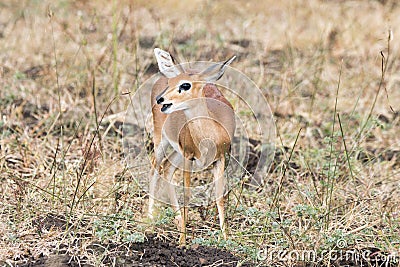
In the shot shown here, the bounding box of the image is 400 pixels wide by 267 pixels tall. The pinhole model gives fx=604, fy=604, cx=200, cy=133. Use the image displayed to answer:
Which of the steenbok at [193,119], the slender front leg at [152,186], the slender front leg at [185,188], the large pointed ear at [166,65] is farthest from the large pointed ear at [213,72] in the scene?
the slender front leg at [152,186]

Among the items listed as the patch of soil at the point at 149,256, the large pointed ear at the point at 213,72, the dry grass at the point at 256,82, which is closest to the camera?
the large pointed ear at the point at 213,72

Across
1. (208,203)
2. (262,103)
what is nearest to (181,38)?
(262,103)

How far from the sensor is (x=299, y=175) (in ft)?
11.8

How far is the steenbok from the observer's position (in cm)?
248

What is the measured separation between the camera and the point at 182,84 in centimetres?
248

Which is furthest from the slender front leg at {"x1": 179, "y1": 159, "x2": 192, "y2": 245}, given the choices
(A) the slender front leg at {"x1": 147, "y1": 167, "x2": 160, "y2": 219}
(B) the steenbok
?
(A) the slender front leg at {"x1": 147, "y1": 167, "x2": 160, "y2": 219}

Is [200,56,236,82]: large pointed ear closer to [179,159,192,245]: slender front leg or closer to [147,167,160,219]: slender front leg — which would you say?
[179,159,192,245]: slender front leg

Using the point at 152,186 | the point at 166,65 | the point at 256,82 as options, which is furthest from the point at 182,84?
the point at 256,82

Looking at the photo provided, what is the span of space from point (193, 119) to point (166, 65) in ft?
0.84

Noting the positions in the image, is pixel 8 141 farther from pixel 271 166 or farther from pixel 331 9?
Answer: pixel 331 9

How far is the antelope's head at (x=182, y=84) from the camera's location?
245 centimetres

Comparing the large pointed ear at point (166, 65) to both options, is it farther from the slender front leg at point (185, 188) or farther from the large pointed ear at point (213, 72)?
the slender front leg at point (185, 188)

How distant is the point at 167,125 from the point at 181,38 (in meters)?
2.95

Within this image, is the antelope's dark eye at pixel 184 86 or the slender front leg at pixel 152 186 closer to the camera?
the antelope's dark eye at pixel 184 86
